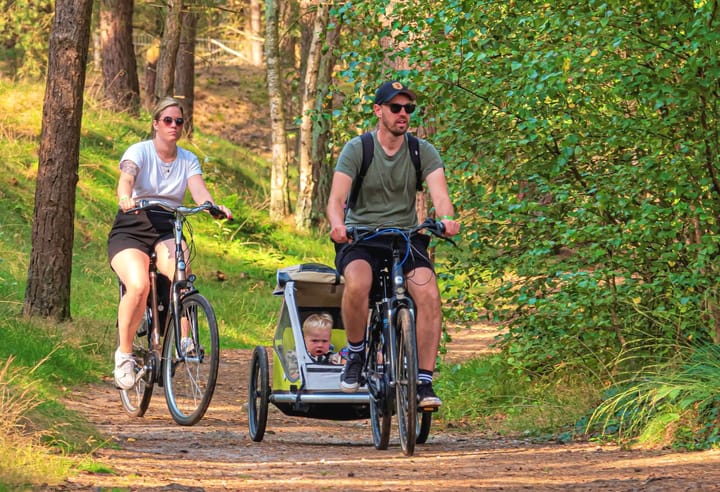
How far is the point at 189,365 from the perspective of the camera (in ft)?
27.0

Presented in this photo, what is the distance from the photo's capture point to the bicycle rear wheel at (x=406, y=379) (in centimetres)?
673

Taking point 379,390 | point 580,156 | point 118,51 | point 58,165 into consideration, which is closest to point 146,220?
point 379,390

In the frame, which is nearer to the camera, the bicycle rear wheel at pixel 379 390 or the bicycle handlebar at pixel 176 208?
the bicycle rear wheel at pixel 379 390

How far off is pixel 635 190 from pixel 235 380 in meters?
5.19

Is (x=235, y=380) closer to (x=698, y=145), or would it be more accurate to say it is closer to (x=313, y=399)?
(x=313, y=399)

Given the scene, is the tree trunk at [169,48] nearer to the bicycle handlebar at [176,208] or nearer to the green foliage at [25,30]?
the green foliage at [25,30]

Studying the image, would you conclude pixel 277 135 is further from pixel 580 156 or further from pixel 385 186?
pixel 385 186

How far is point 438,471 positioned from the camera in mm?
6301

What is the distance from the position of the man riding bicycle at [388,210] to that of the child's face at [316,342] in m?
0.71

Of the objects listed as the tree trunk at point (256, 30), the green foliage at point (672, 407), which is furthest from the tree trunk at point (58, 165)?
the tree trunk at point (256, 30)

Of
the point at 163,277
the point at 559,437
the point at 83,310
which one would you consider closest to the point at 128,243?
the point at 163,277

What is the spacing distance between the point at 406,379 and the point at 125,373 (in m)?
2.52

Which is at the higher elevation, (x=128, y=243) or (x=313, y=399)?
(x=128, y=243)

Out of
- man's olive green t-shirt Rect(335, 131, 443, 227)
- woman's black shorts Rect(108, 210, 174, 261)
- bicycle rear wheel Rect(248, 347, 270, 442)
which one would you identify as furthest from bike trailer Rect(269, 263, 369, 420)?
woman's black shorts Rect(108, 210, 174, 261)
